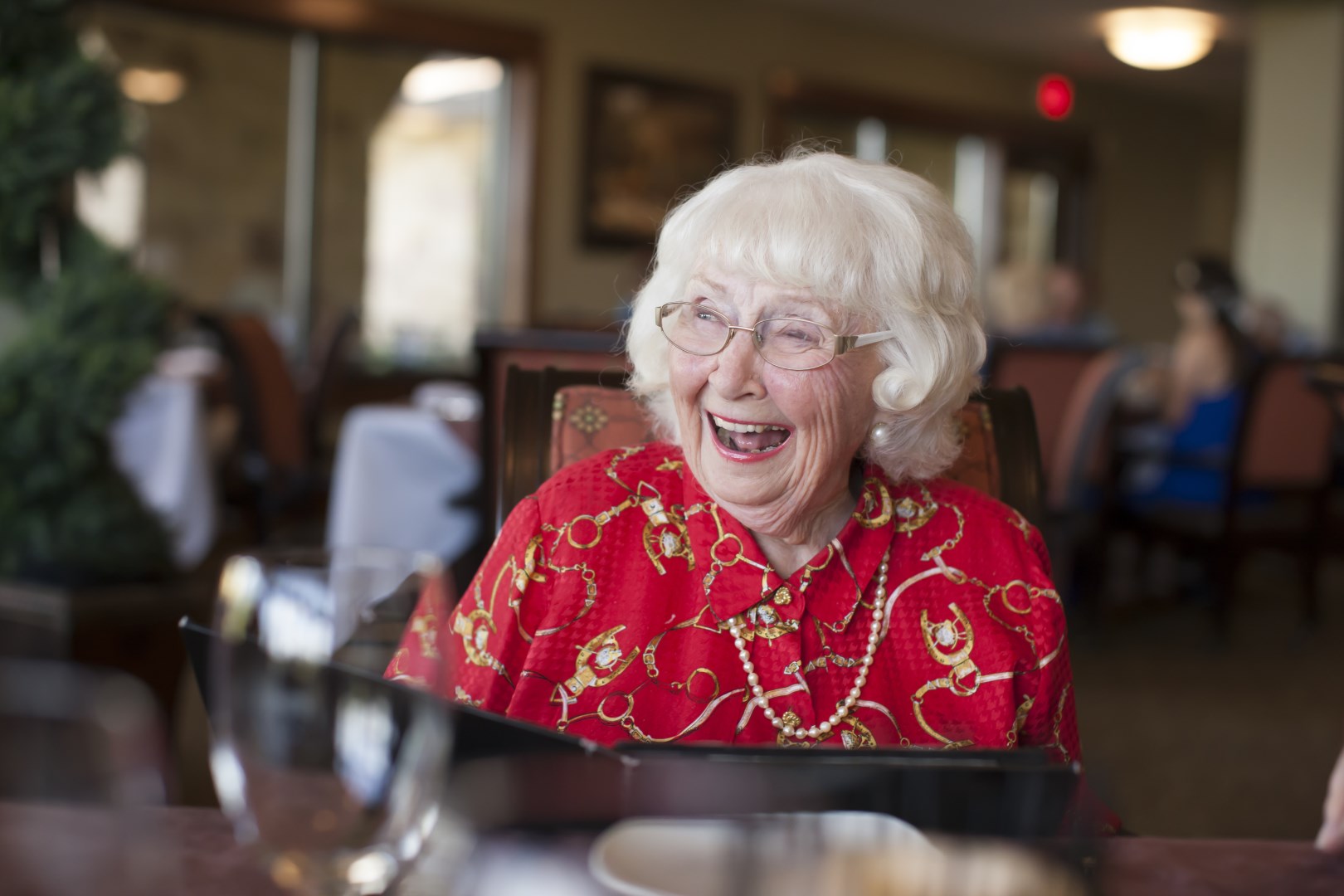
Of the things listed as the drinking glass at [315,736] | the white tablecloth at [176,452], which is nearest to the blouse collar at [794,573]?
the drinking glass at [315,736]

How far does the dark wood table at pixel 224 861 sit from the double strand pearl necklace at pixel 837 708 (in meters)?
0.49

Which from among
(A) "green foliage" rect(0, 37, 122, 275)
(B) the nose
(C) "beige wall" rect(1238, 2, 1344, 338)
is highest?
(C) "beige wall" rect(1238, 2, 1344, 338)

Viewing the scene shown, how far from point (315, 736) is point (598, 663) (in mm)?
756

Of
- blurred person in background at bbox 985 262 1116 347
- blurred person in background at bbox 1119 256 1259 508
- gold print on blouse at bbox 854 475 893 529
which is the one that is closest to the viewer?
gold print on blouse at bbox 854 475 893 529

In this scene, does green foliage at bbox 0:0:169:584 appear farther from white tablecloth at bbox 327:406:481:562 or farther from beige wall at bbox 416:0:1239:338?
beige wall at bbox 416:0:1239:338

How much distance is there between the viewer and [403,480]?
11.9 feet

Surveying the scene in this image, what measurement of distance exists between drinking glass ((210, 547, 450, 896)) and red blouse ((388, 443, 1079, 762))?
2.27 ft

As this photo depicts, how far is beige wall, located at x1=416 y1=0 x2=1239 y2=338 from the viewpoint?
7602mm

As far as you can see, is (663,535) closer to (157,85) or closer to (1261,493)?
(1261,493)

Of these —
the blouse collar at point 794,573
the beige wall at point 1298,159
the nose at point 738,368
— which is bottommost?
the blouse collar at point 794,573

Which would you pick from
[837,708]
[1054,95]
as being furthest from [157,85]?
[837,708]

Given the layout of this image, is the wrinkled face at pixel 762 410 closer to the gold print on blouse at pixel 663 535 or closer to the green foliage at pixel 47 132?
the gold print on blouse at pixel 663 535

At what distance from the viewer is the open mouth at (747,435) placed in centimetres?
134

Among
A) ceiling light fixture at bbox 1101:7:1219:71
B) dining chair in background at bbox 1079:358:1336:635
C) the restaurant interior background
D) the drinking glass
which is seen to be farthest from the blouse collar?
ceiling light fixture at bbox 1101:7:1219:71
